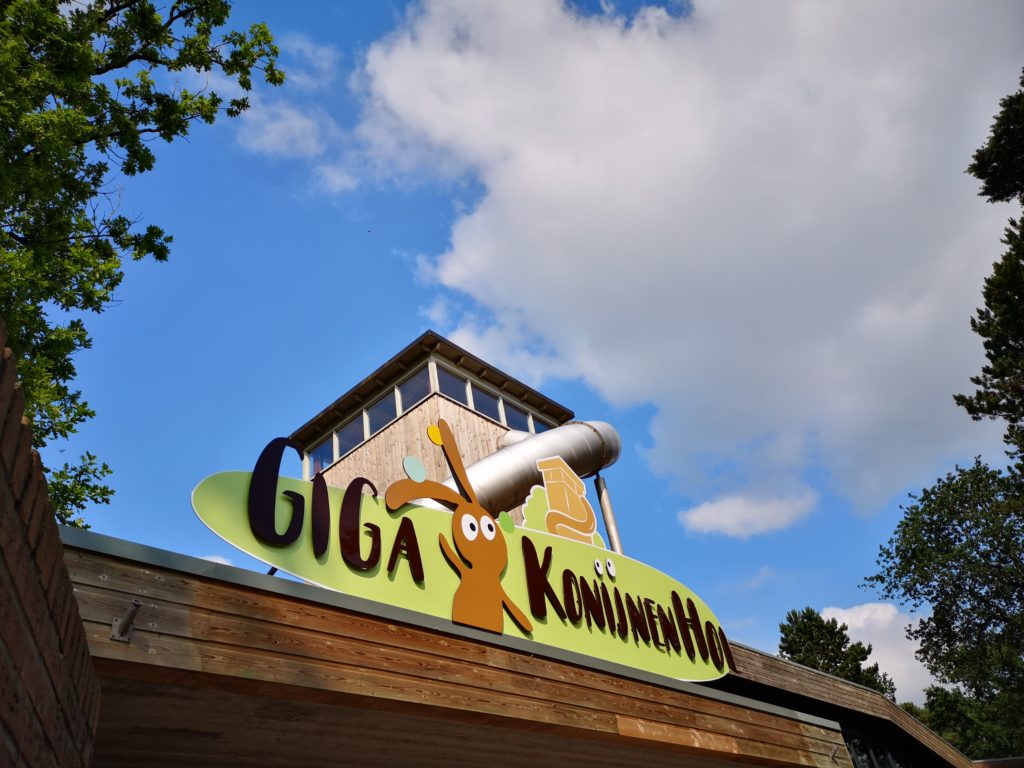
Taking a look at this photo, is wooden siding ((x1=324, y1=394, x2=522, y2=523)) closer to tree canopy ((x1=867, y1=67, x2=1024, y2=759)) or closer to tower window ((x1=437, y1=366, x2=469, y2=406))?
tower window ((x1=437, y1=366, x2=469, y2=406))

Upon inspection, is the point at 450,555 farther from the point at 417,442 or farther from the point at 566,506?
the point at 417,442

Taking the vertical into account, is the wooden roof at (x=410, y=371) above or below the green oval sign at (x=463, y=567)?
above

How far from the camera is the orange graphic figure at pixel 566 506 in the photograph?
9.91m

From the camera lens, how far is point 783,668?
11.1 metres

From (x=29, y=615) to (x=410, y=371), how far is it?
1709 centimetres

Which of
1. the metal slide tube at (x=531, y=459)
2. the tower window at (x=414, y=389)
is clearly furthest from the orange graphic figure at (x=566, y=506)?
the tower window at (x=414, y=389)

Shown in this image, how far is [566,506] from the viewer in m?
10.2

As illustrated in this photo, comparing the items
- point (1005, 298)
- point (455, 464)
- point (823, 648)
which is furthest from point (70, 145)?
point (823, 648)

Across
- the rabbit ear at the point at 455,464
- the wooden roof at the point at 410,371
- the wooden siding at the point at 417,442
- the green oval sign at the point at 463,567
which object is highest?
the wooden roof at the point at 410,371

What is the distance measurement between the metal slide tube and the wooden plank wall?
8.23 meters

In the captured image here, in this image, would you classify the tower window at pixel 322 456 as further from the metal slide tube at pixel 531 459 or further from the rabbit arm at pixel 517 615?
the rabbit arm at pixel 517 615

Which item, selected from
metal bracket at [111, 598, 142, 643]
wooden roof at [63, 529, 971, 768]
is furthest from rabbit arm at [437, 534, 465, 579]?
metal bracket at [111, 598, 142, 643]

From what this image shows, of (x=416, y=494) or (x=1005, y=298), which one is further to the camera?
(x=1005, y=298)

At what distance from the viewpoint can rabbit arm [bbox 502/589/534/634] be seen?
295 inches
